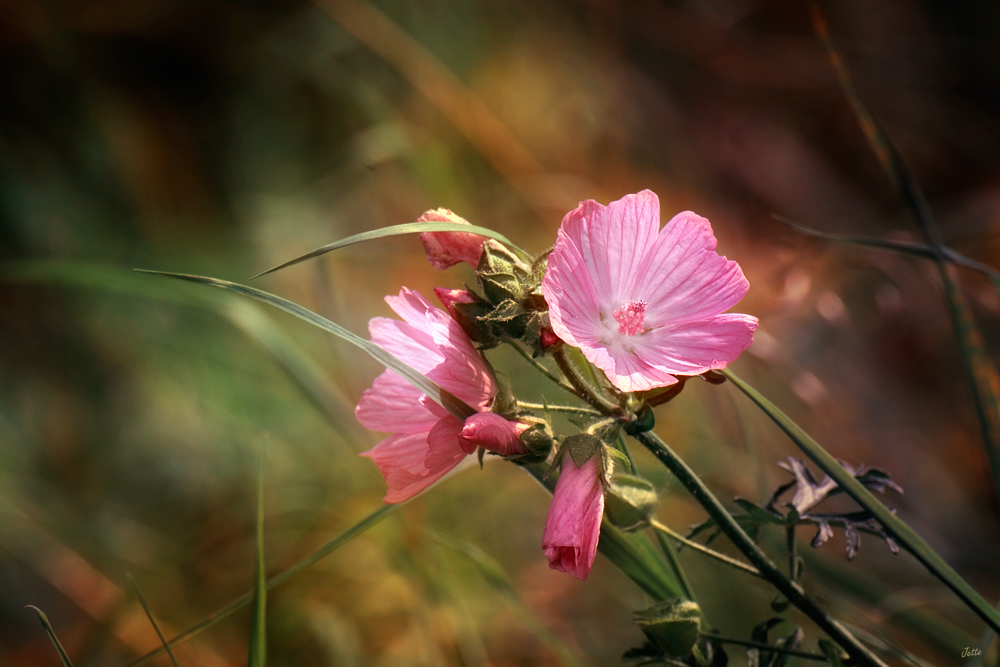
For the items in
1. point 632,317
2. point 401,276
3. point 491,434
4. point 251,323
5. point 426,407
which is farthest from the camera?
point 401,276

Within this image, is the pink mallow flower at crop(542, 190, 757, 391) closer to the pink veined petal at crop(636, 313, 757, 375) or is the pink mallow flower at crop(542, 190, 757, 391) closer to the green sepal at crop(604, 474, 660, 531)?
the pink veined petal at crop(636, 313, 757, 375)

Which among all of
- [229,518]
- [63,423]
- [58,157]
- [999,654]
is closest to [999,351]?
[999,654]

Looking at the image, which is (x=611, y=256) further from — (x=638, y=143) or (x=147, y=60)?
(x=147, y=60)

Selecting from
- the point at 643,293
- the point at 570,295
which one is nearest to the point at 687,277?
the point at 643,293

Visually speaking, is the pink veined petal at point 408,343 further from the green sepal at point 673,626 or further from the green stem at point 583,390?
the green sepal at point 673,626

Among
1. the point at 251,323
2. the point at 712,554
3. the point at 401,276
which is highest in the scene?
the point at 401,276

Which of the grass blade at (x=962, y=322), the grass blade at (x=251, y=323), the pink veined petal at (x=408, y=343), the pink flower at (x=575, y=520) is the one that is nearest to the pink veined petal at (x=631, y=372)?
the pink flower at (x=575, y=520)

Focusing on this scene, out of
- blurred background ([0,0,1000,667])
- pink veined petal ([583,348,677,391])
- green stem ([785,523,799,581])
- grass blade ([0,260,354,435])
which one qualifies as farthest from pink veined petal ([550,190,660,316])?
grass blade ([0,260,354,435])

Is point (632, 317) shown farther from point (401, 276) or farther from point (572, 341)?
point (401, 276)
